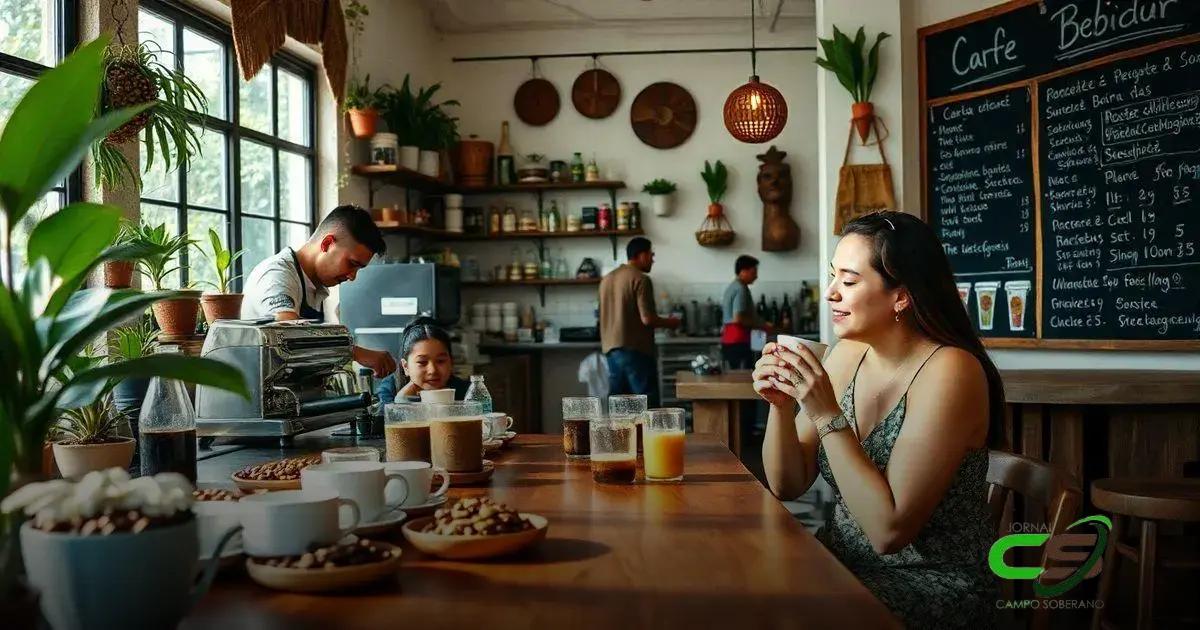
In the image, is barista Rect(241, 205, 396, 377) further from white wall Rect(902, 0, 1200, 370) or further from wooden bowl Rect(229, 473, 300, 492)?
white wall Rect(902, 0, 1200, 370)

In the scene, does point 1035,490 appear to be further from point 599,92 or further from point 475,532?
point 599,92

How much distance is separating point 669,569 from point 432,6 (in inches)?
302

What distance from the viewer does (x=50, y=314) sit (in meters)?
1.08

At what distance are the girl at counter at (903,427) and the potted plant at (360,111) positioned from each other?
514 centimetres

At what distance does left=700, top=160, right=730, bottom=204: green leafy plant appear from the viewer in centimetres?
832

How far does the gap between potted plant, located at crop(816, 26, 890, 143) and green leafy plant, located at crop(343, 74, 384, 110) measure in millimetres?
→ 2941

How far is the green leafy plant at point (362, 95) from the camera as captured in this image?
6.59 metres

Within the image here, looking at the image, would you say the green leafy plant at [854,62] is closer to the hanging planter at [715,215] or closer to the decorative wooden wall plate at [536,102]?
the hanging planter at [715,215]

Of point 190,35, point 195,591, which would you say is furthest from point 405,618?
point 190,35

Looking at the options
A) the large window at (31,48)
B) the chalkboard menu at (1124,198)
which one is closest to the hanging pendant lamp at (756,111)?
the chalkboard menu at (1124,198)

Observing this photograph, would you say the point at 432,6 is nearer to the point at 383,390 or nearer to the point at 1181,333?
the point at 383,390

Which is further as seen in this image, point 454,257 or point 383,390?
point 454,257

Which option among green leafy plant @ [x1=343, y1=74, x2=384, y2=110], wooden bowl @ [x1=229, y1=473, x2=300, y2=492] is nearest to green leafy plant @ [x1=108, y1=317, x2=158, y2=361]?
wooden bowl @ [x1=229, y1=473, x2=300, y2=492]

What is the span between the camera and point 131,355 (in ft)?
9.13
